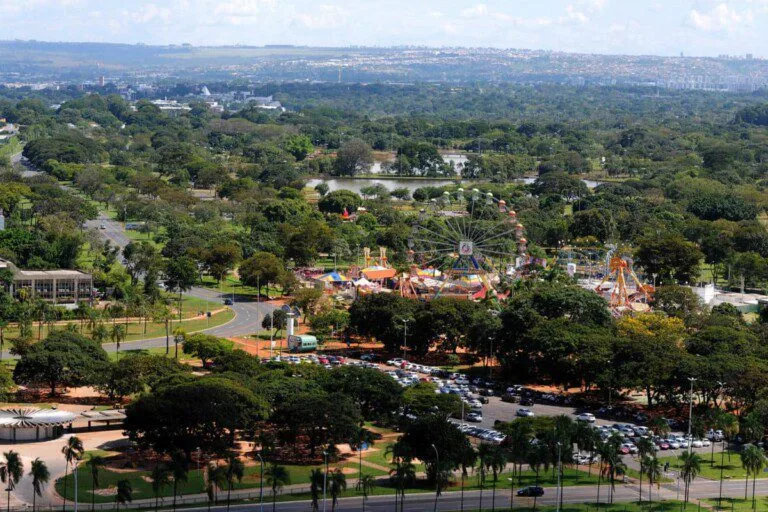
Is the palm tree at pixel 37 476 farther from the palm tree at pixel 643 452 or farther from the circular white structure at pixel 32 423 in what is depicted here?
the palm tree at pixel 643 452

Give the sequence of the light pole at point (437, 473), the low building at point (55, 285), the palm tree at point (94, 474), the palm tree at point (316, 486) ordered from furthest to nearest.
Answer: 1. the low building at point (55, 285)
2. the light pole at point (437, 473)
3. the palm tree at point (94, 474)
4. the palm tree at point (316, 486)

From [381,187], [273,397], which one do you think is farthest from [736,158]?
[273,397]

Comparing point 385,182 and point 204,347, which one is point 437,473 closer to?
point 204,347

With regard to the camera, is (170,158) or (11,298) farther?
(170,158)

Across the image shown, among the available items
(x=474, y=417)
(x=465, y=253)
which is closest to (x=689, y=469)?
→ (x=474, y=417)

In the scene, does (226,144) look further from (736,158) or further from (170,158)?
(736,158)

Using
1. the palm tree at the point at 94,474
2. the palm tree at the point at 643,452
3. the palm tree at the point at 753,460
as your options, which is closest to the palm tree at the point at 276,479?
the palm tree at the point at 94,474

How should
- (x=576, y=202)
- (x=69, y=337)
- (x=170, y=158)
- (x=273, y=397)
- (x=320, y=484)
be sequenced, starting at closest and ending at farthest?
(x=320, y=484)
(x=273, y=397)
(x=69, y=337)
(x=576, y=202)
(x=170, y=158)
